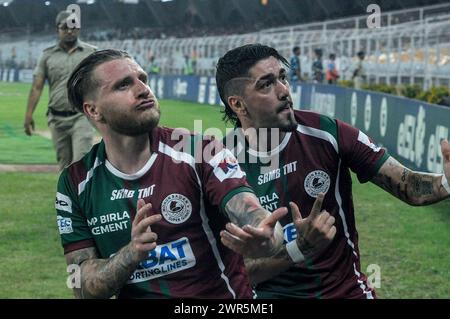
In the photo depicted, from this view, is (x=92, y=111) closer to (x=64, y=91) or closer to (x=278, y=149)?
(x=278, y=149)

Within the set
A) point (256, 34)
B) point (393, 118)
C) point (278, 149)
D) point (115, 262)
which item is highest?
point (278, 149)

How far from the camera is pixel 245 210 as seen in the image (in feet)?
13.1

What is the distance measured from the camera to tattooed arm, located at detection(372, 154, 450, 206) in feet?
15.6

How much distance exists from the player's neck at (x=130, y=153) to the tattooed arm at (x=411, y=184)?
1315mm

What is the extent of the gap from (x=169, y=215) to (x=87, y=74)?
0.81 m

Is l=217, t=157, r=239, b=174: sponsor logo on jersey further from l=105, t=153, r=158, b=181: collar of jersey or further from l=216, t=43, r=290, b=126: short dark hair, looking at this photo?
l=216, t=43, r=290, b=126: short dark hair

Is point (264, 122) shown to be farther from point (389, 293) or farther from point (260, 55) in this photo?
point (389, 293)

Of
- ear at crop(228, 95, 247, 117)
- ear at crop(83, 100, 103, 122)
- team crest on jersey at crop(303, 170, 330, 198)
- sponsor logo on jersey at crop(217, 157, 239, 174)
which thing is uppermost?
ear at crop(83, 100, 103, 122)

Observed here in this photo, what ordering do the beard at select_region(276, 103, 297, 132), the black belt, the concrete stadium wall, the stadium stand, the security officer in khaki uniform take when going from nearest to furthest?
the beard at select_region(276, 103, 297, 132) < the security officer in khaki uniform < the black belt < the concrete stadium wall < the stadium stand

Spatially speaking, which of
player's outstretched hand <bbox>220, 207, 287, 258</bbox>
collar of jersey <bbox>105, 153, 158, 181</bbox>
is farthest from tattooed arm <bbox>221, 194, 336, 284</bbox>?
collar of jersey <bbox>105, 153, 158, 181</bbox>

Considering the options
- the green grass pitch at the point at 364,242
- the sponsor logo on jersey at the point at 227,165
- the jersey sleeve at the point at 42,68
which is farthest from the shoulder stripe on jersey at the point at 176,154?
the jersey sleeve at the point at 42,68

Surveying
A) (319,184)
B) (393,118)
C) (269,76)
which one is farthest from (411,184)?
(393,118)

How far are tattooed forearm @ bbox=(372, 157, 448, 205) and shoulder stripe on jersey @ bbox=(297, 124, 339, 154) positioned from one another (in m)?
0.28
